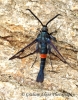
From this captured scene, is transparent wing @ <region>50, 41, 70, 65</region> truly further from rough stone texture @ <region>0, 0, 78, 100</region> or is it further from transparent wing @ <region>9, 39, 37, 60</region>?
transparent wing @ <region>9, 39, 37, 60</region>

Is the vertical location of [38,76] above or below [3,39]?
below

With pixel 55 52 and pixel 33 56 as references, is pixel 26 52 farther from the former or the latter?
pixel 55 52

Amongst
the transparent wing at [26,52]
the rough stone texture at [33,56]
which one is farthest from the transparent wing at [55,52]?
the transparent wing at [26,52]

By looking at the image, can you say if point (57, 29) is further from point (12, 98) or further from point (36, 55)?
point (12, 98)

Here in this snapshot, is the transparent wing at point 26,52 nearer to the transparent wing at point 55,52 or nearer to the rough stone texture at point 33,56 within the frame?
the rough stone texture at point 33,56

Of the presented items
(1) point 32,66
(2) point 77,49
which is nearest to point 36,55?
(1) point 32,66

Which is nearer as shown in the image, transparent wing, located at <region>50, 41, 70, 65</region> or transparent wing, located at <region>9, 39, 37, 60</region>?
transparent wing, located at <region>50, 41, 70, 65</region>

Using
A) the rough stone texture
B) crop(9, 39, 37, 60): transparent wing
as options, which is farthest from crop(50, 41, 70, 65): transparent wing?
crop(9, 39, 37, 60): transparent wing

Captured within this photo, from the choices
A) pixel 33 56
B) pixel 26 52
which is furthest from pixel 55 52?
pixel 26 52
